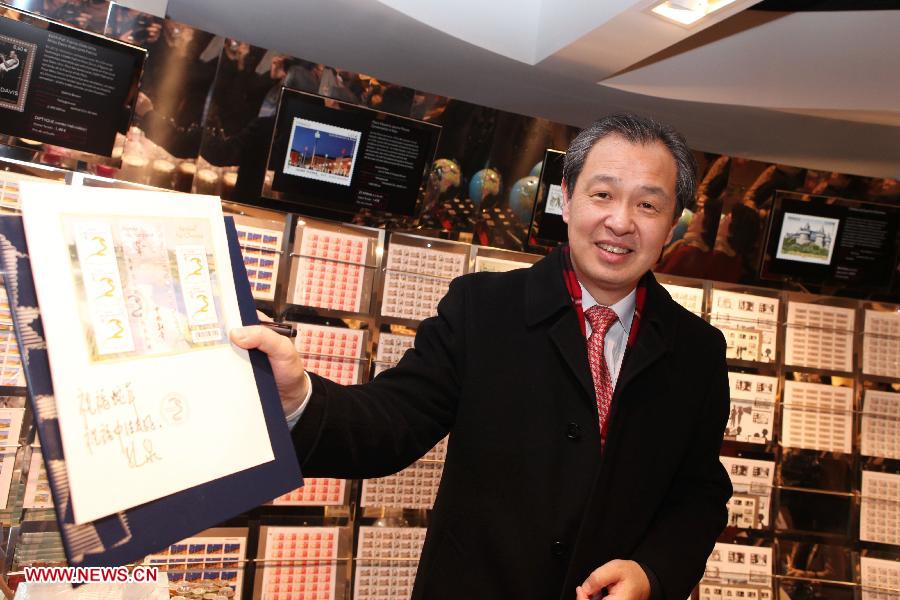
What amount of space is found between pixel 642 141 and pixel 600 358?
19.3 inches

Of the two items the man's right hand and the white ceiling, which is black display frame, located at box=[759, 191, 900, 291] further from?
the man's right hand

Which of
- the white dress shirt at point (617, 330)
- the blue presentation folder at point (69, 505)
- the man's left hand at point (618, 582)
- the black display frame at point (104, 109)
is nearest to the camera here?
the blue presentation folder at point (69, 505)

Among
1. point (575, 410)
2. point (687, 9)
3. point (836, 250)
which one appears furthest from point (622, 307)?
point (836, 250)

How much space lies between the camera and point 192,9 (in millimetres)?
4137

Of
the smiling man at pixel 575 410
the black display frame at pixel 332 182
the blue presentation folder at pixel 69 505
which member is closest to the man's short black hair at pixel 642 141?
the smiling man at pixel 575 410

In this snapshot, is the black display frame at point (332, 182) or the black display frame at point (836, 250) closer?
the black display frame at point (332, 182)

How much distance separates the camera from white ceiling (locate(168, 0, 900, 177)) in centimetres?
354

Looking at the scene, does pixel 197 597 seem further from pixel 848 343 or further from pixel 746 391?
pixel 848 343

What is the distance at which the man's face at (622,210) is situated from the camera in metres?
1.62

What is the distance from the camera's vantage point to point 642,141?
1643mm

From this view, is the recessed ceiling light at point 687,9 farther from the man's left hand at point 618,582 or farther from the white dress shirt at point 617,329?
the man's left hand at point 618,582

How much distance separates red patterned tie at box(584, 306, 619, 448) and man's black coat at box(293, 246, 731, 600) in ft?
0.13

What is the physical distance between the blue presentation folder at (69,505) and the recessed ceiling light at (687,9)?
2.80 meters

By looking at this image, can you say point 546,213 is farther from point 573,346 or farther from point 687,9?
point 573,346
